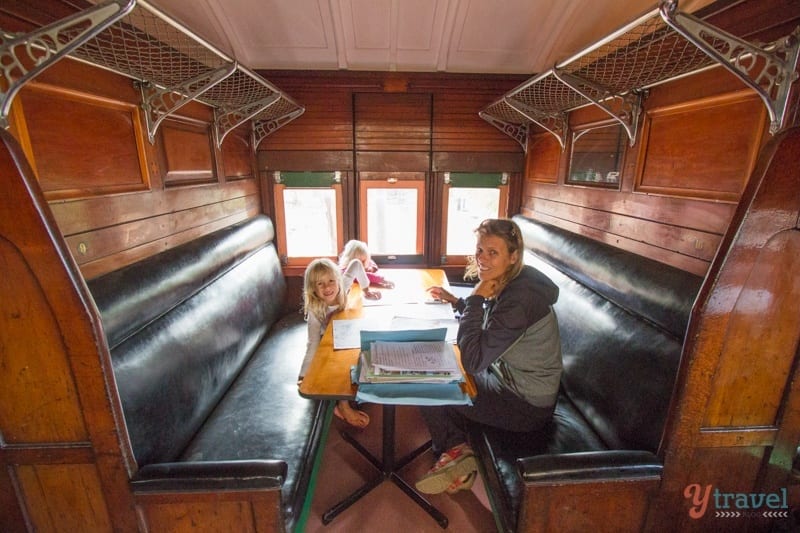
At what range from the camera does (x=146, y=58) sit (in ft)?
5.59

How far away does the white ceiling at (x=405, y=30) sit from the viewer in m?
2.54

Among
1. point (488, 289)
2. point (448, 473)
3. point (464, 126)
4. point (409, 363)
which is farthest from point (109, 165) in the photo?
point (464, 126)

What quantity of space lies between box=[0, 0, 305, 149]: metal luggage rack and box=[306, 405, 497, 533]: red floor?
2.02 meters

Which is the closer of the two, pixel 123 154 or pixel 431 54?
pixel 123 154

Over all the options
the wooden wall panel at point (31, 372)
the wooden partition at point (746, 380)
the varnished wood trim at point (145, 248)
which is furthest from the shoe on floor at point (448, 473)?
the varnished wood trim at point (145, 248)

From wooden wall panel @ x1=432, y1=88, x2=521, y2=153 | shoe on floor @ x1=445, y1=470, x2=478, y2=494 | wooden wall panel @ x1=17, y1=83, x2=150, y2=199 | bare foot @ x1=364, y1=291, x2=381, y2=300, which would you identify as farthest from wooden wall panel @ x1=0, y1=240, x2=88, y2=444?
wooden wall panel @ x1=432, y1=88, x2=521, y2=153

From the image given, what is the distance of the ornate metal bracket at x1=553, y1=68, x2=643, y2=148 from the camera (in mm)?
2035

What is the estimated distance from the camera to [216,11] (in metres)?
2.51

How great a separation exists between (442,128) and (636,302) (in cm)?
242

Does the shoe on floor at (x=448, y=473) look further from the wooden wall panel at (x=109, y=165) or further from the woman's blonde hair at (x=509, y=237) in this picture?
the wooden wall panel at (x=109, y=165)

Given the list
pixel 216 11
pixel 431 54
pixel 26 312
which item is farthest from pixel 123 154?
pixel 431 54

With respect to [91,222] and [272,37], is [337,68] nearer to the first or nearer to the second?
[272,37]

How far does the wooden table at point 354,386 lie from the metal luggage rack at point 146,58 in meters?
1.25

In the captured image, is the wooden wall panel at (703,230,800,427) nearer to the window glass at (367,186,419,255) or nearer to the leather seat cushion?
the leather seat cushion
